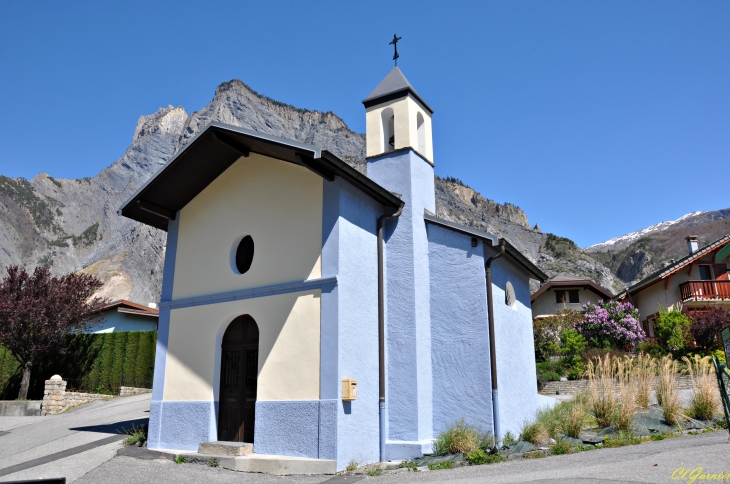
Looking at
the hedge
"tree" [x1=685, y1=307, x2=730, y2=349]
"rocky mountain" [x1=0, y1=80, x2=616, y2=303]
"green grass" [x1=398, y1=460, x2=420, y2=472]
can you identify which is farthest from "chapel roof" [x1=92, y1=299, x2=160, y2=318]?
"rocky mountain" [x1=0, y1=80, x2=616, y2=303]

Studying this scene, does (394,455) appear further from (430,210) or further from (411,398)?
(430,210)

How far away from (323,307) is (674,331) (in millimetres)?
18659

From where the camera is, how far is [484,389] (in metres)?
11.0

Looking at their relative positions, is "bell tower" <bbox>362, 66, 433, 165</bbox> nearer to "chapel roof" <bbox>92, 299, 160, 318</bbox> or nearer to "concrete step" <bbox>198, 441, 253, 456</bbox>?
"concrete step" <bbox>198, 441, 253, 456</bbox>

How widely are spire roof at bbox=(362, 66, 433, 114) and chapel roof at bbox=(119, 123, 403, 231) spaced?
9.69 feet

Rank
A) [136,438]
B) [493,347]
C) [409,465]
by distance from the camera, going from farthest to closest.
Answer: [136,438] → [493,347] → [409,465]

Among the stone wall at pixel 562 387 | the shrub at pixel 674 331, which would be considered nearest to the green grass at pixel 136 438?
the stone wall at pixel 562 387

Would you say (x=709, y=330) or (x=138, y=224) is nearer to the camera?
(x=709, y=330)

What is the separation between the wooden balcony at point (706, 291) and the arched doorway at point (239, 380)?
26171mm

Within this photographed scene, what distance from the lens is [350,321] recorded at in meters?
10.4

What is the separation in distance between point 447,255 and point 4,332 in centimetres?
1620

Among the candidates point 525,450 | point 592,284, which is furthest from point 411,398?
point 592,284

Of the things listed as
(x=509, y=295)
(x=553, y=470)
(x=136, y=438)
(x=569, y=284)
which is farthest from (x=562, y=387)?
(x=569, y=284)

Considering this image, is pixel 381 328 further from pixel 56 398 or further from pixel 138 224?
pixel 138 224
